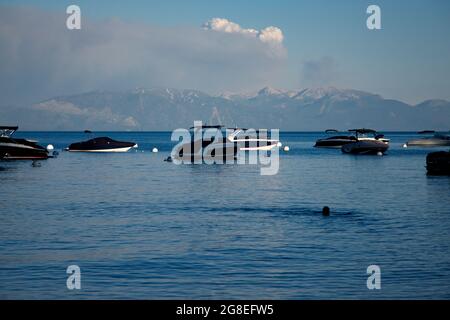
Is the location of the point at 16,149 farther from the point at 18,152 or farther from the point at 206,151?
the point at 206,151

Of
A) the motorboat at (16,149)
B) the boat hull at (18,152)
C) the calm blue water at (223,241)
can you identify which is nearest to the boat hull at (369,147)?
the motorboat at (16,149)

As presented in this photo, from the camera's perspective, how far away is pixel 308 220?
133 ft

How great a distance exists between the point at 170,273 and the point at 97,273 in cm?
262

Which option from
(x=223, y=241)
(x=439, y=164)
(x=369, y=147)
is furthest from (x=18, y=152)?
(x=223, y=241)

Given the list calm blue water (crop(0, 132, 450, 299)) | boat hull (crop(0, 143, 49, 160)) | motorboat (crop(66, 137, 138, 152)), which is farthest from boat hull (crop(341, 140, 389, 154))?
calm blue water (crop(0, 132, 450, 299))

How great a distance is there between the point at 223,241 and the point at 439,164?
50485 mm

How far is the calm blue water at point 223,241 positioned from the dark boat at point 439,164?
43.9 ft

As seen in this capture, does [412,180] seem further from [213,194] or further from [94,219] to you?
[94,219]

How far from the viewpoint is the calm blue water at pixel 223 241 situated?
2352 cm

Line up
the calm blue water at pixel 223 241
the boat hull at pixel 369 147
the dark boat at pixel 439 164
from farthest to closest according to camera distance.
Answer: the boat hull at pixel 369 147, the dark boat at pixel 439 164, the calm blue water at pixel 223 241

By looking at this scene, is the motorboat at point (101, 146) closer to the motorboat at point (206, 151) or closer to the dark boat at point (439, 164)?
the motorboat at point (206, 151)

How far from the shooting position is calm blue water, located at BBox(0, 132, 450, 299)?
2352 cm

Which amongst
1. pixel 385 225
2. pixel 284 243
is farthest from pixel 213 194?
pixel 284 243

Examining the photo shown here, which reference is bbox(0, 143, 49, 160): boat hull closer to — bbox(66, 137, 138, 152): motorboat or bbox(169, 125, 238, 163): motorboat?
bbox(169, 125, 238, 163): motorboat
